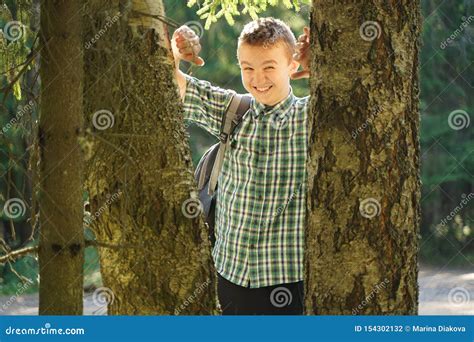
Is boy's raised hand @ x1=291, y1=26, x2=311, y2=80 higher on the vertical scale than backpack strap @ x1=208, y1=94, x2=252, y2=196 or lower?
higher

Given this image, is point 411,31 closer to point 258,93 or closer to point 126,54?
point 258,93

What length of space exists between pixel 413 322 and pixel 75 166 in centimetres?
155

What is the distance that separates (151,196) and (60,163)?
2.25ft

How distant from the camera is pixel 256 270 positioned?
14.3 feet

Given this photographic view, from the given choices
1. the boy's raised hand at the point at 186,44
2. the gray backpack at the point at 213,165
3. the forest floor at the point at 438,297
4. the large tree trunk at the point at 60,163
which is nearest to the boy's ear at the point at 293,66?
the gray backpack at the point at 213,165

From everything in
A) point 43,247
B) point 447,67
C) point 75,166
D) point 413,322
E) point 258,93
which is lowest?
point 413,322

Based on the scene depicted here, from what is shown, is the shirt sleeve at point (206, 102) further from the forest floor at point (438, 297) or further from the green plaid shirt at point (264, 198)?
the forest floor at point (438, 297)

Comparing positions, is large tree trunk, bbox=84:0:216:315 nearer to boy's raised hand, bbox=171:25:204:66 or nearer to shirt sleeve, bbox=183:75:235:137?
boy's raised hand, bbox=171:25:204:66

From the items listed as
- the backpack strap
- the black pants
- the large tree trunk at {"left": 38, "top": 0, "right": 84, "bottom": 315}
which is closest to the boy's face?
the backpack strap

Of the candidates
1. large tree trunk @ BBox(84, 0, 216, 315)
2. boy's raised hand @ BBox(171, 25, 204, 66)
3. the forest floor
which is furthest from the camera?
the forest floor

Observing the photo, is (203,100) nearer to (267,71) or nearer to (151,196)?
(267,71)

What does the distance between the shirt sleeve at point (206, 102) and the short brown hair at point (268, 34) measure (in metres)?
0.29

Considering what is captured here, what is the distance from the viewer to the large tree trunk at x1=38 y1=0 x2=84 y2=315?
133 inches

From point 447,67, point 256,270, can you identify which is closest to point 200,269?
point 256,270
